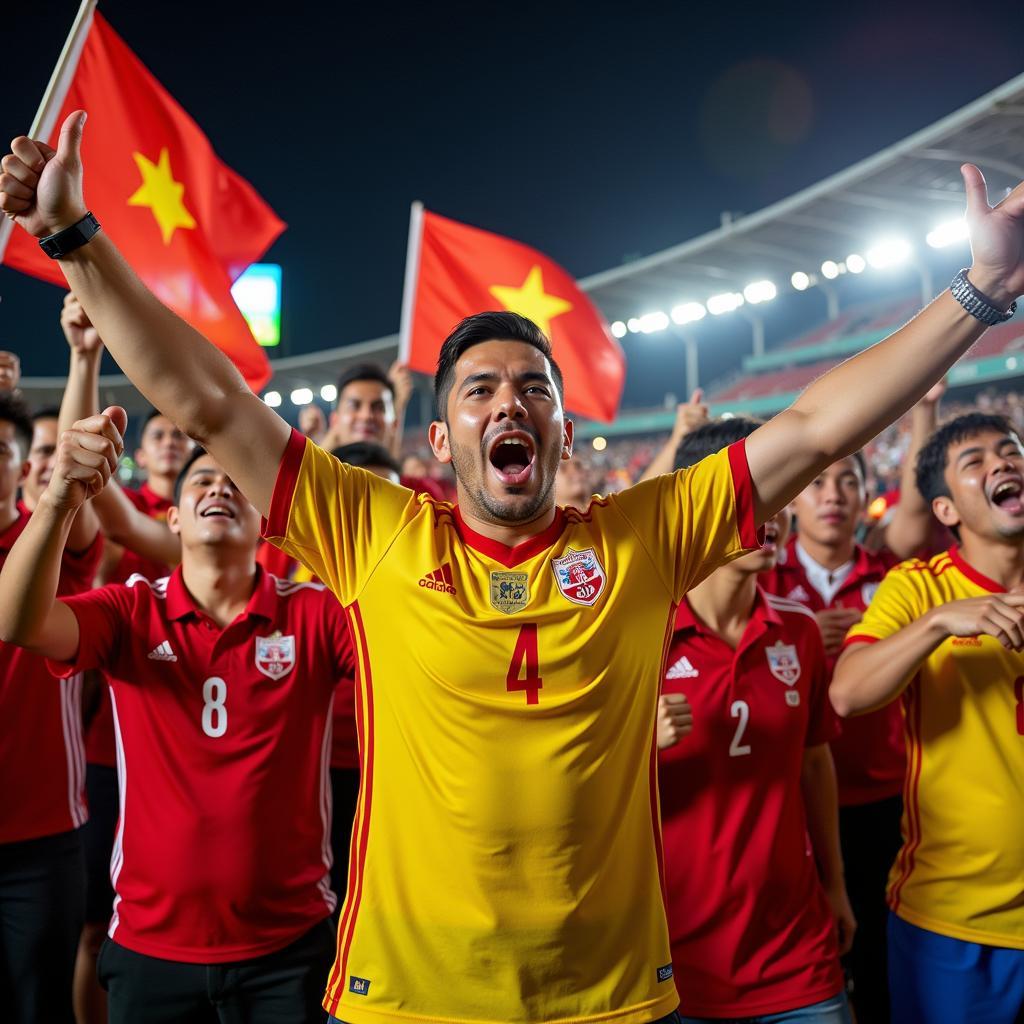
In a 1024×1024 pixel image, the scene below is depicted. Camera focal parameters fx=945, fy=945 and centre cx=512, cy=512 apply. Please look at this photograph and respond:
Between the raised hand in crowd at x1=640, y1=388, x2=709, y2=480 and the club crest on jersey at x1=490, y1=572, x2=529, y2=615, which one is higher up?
the raised hand in crowd at x1=640, y1=388, x2=709, y2=480

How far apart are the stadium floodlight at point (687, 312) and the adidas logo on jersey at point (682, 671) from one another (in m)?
33.0

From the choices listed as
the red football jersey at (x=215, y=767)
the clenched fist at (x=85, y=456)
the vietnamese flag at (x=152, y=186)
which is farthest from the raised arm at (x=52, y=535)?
the vietnamese flag at (x=152, y=186)

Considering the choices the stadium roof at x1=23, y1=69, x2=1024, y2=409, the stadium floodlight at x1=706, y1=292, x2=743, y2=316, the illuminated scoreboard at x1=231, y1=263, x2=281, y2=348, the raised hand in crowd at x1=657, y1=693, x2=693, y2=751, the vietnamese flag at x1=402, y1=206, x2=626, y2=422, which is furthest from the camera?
the stadium floodlight at x1=706, y1=292, x2=743, y2=316

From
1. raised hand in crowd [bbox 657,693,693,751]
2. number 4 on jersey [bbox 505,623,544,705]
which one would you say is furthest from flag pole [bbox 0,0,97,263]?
raised hand in crowd [bbox 657,693,693,751]

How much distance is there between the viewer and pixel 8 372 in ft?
12.4

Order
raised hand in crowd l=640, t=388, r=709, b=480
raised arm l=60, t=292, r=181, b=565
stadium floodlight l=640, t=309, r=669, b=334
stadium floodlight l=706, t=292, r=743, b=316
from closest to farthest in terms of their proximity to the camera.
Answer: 1. raised arm l=60, t=292, r=181, b=565
2. raised hand in crowd l=640, t=388, r=709, b=480
3. stadium floodlight l=706, t=292, r=743, b=316
4. stadium floodlight l=640, t=309, r=669, b=334

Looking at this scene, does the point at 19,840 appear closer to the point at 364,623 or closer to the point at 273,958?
the point at 273,958

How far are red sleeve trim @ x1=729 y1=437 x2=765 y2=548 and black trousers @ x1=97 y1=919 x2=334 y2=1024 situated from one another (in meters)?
1.72

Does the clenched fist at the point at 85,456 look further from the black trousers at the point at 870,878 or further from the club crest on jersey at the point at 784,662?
the black trousers at the point at 870,878

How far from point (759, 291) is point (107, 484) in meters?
32.5

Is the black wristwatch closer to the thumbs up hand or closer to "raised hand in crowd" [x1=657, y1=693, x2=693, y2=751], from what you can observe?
the thumbs up hand

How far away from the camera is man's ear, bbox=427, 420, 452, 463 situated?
7.52ft

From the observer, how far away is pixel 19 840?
3148 millimetres

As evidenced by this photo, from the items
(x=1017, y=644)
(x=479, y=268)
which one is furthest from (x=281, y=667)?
(x=479, y=268)
